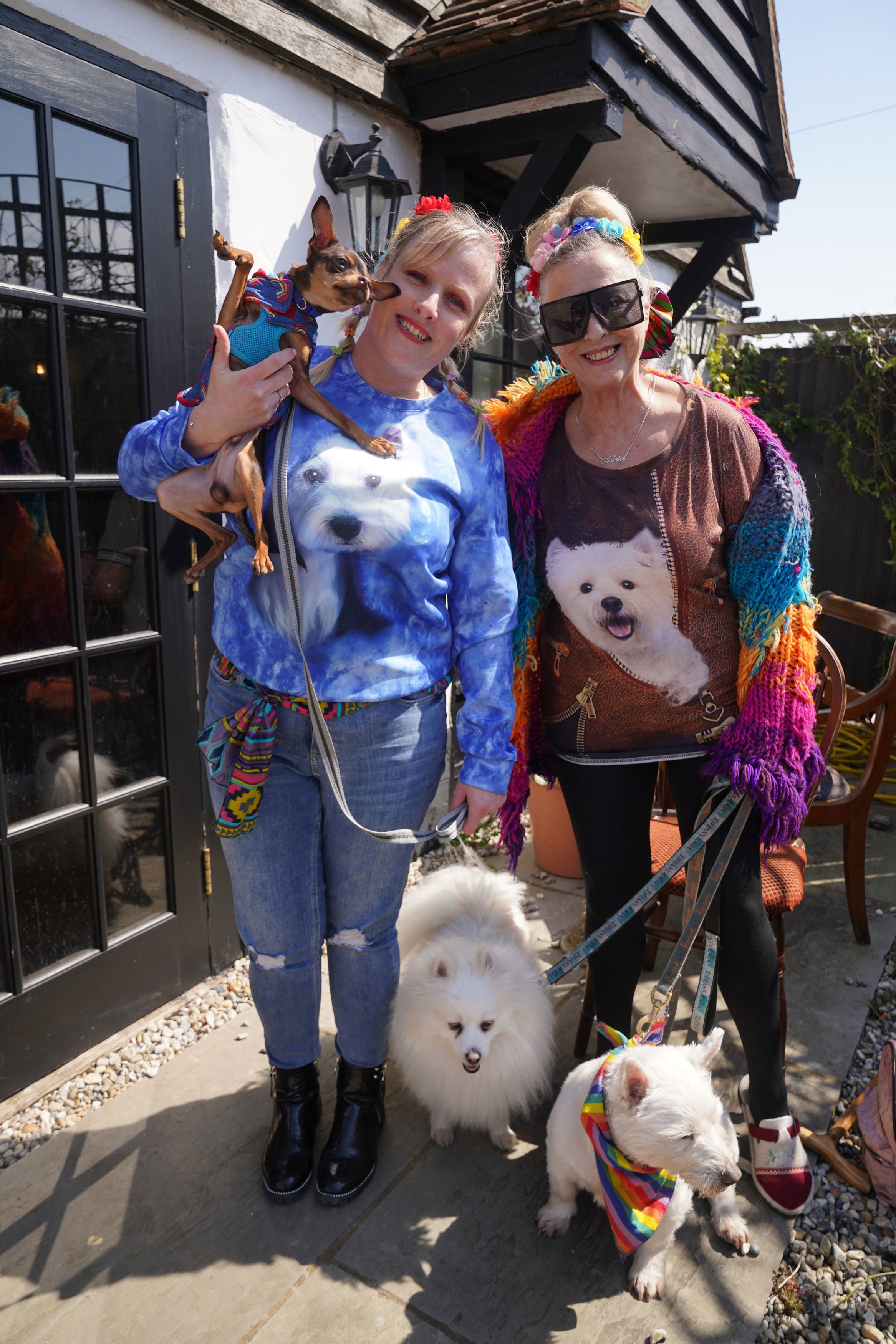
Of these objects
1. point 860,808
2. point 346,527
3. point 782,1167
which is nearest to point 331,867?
point 346,527

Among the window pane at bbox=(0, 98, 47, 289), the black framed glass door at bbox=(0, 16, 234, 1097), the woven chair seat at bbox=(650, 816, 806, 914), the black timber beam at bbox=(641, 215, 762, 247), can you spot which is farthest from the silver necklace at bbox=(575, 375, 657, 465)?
the black timber beam at bbox=(641, 215, 762, 247)

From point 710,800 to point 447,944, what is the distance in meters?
0.77

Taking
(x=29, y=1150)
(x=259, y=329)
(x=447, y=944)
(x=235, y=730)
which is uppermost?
(x=259, y=329)

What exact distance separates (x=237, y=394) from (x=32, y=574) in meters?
1.06

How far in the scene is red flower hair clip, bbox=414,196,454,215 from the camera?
159 centimetres

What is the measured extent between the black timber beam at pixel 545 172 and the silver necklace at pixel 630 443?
1.58 meters

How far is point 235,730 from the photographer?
63.8 inches

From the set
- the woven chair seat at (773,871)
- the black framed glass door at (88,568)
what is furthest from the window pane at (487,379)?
the woven chair seat at (773,871)

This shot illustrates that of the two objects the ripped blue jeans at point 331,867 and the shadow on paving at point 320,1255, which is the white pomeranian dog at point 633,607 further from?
the shadow on paving at point 320,1255

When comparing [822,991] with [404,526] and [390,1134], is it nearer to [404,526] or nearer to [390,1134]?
[390,1134]

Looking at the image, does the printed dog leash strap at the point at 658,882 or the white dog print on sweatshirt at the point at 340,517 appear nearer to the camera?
the white dog print on sweatshirt at the point at 340,517

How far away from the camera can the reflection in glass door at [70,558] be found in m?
2.02

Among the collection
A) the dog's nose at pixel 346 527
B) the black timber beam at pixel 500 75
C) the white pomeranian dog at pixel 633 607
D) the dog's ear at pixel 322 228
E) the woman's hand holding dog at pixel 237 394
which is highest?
the black timber beam at pixel 500 75

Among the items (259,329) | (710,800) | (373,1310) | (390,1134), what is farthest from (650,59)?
(373,1310)
